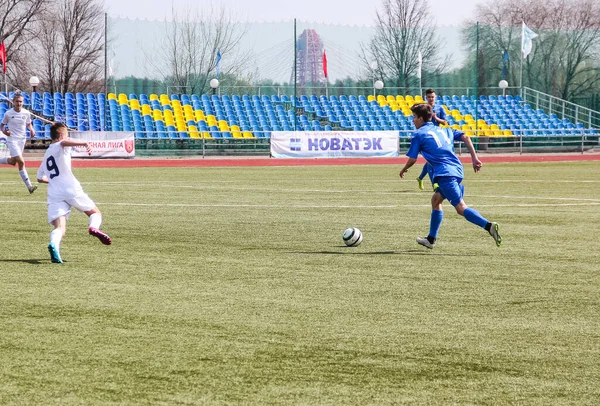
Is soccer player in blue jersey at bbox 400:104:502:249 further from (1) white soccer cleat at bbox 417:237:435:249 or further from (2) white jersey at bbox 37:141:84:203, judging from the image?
(2) white jersey at bbox 37:141:84:203

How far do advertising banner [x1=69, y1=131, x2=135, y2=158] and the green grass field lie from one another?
25.7 metres

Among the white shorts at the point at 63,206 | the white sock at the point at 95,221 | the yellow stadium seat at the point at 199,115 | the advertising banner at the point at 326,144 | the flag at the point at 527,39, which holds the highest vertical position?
the flag at the point at 527,39

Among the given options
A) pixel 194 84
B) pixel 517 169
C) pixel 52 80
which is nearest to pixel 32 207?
pixel 517 169

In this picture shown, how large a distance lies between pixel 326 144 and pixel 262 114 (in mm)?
9912

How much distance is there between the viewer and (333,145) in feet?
145

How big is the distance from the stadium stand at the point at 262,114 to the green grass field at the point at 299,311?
3380cm

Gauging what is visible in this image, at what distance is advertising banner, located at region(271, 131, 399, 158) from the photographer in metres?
44.0

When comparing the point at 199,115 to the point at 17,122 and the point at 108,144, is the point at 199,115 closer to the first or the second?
the point at 108,144

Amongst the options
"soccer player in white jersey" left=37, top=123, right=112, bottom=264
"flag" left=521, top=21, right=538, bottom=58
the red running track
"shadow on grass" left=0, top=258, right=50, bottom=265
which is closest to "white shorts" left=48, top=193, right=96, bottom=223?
"soccer player in white jersey" left=37, top=123, right=112, bottom=264

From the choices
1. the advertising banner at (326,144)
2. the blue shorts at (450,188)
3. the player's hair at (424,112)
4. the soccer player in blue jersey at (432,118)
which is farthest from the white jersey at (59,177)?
the advertising banner at (326,144)

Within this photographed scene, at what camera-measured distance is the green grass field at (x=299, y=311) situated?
5.60 meters

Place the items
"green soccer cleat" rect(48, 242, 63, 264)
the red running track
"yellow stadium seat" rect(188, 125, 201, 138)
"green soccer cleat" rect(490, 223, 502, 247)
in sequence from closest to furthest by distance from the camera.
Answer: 1. "green soccer cleat" rect(48, 242, 63, 264)
2. "green soccer cleat" rect(490, 223, 502, 247)
3. the red running track
4. "yellow stadium seat" rect(188, 125, 201, 138)

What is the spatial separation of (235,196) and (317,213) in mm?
4566

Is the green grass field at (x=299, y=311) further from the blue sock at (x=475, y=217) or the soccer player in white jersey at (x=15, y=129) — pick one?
the soccer player in white jersey at (x=15, y=129)
